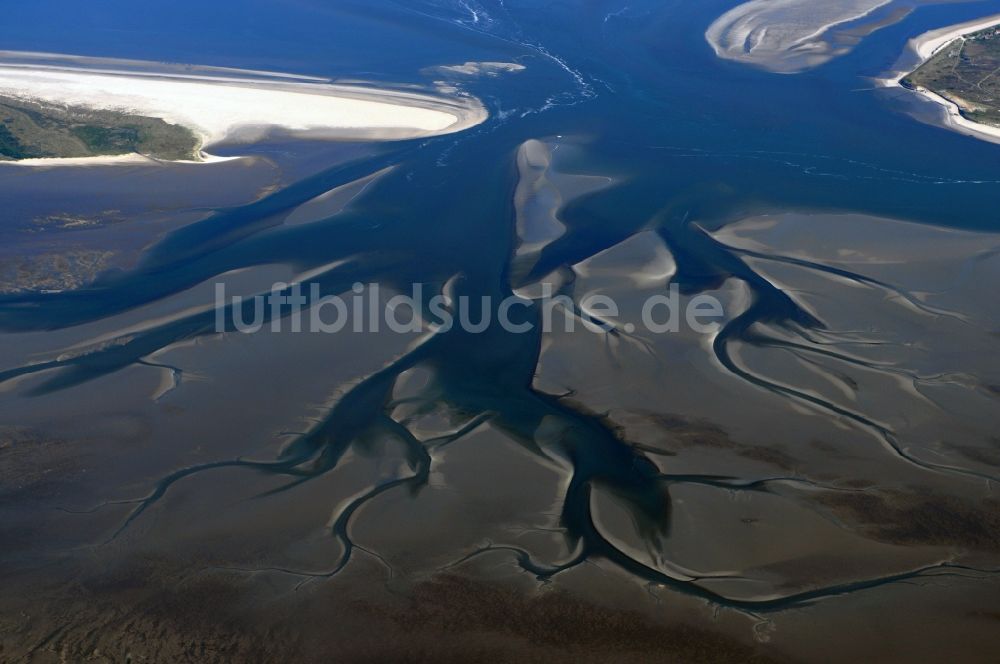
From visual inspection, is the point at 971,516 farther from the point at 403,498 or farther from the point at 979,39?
the point at 979,39

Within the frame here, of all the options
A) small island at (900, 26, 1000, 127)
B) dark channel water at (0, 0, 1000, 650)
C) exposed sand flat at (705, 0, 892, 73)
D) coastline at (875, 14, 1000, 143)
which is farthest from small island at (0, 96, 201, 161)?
small island at (900, 26, 1000, 127)

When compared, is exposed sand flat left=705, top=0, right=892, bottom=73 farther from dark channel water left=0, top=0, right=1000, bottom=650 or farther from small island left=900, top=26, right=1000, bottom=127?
small island left=900, top=26, right=1000, bottom=127

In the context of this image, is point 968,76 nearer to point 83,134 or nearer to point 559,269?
point 559,269

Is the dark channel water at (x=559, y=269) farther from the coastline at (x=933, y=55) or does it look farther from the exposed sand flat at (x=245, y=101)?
the exposed sand flat at (x=245, y=101)

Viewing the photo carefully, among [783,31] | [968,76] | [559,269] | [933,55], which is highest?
[783,31]

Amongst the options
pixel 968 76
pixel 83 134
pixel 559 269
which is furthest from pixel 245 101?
pixel 968 76
